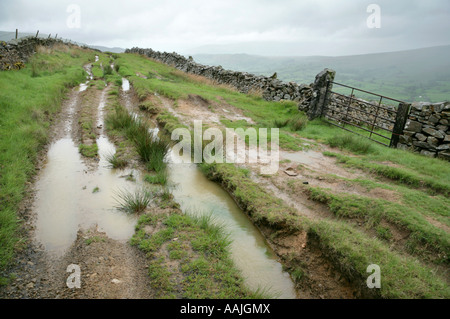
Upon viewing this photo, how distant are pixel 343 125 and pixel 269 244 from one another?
9.46m

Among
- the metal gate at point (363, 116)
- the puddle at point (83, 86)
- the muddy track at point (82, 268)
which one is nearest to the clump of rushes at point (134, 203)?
the muddy track at point (82, 268)

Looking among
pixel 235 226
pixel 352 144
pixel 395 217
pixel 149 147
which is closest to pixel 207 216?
pixel 235 226

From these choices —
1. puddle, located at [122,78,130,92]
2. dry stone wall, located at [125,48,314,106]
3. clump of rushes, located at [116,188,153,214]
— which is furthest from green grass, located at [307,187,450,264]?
puddle, located at [122,78,130,92]

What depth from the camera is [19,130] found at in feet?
24.2

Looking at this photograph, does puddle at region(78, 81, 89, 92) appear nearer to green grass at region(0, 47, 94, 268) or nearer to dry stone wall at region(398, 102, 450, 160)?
green grass at region(0, 47, 94, 268)

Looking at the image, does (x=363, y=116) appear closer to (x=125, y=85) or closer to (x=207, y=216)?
(x=207, y=216)

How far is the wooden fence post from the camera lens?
928 cm

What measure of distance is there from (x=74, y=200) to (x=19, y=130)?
12.8 ft

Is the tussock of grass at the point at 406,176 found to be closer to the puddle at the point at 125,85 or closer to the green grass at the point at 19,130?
the green grass at the point at 19,130

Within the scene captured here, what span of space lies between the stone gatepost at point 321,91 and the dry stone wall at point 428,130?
4.13 meters

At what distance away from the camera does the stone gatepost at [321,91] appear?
12.6 m

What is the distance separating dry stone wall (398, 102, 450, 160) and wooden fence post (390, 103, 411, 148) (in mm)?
122
